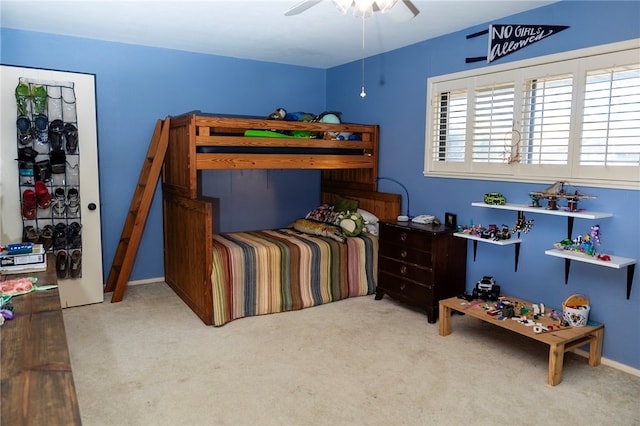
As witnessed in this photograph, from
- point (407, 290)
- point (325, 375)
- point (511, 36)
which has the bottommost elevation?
point (325, 375)

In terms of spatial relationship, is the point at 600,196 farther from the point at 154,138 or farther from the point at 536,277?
the point at 154,138

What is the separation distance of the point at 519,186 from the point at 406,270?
1108 millimetres

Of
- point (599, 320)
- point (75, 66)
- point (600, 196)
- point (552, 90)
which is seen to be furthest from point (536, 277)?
point (75, 66)

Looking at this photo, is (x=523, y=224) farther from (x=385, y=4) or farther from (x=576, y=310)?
(x=385, y=4)

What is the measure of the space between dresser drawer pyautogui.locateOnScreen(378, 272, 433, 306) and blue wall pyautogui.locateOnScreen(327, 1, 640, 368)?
443 millimetres

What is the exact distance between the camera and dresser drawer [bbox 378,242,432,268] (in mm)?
3645

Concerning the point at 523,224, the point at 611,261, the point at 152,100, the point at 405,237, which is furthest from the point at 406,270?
the point at 152,100

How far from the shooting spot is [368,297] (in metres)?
4.29

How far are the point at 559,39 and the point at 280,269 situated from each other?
266 centimetres

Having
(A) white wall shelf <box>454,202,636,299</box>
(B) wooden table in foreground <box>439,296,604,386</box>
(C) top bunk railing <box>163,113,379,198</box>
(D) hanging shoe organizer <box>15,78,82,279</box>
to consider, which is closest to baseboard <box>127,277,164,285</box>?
(D) hanging shoe organizer <box>15,78,82,279</box>

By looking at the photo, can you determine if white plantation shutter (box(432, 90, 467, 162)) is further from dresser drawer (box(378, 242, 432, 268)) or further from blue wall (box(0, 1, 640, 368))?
dresser drawer (box(378, 242, 432, 268))

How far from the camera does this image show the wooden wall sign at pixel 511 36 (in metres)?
3.16

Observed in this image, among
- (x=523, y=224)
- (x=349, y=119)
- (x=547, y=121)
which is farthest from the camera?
(x=349, y=119)

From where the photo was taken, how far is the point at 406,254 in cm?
383
